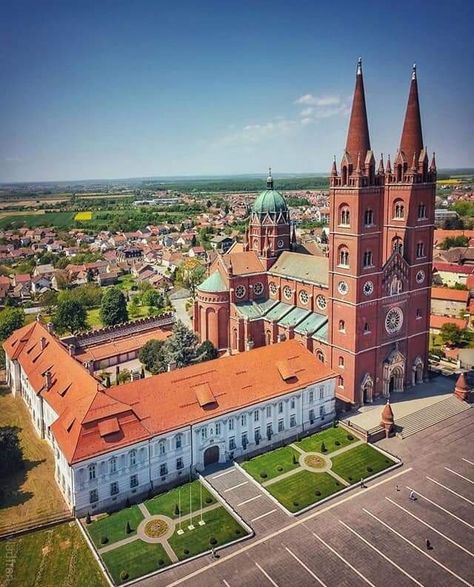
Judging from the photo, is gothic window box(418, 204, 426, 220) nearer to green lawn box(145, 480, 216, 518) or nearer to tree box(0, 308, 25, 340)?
green lawn box(145, 480, 216, 518)

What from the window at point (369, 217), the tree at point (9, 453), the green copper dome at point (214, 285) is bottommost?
the tree at point (9, 453)

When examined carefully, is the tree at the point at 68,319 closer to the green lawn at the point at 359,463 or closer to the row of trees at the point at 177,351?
the row of trees at the point at 177,351

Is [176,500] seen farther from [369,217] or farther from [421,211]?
[421,211]

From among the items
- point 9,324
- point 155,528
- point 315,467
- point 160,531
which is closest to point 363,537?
point 315,467

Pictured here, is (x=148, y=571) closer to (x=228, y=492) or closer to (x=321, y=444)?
(x=228, y=492)

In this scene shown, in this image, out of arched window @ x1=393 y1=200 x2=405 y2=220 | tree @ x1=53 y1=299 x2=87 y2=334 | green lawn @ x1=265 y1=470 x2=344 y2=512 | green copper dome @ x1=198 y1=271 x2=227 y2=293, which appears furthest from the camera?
tree @ x1=53 y1=299 x2=87 y2=334

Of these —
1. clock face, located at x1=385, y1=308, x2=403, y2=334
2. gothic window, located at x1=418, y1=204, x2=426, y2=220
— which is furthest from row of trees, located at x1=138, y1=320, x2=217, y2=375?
gothic window, located at x1=418, y1=204, x2=426, y2=220

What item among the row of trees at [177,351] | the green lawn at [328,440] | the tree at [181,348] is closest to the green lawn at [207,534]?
the green lawn at [328,440]
